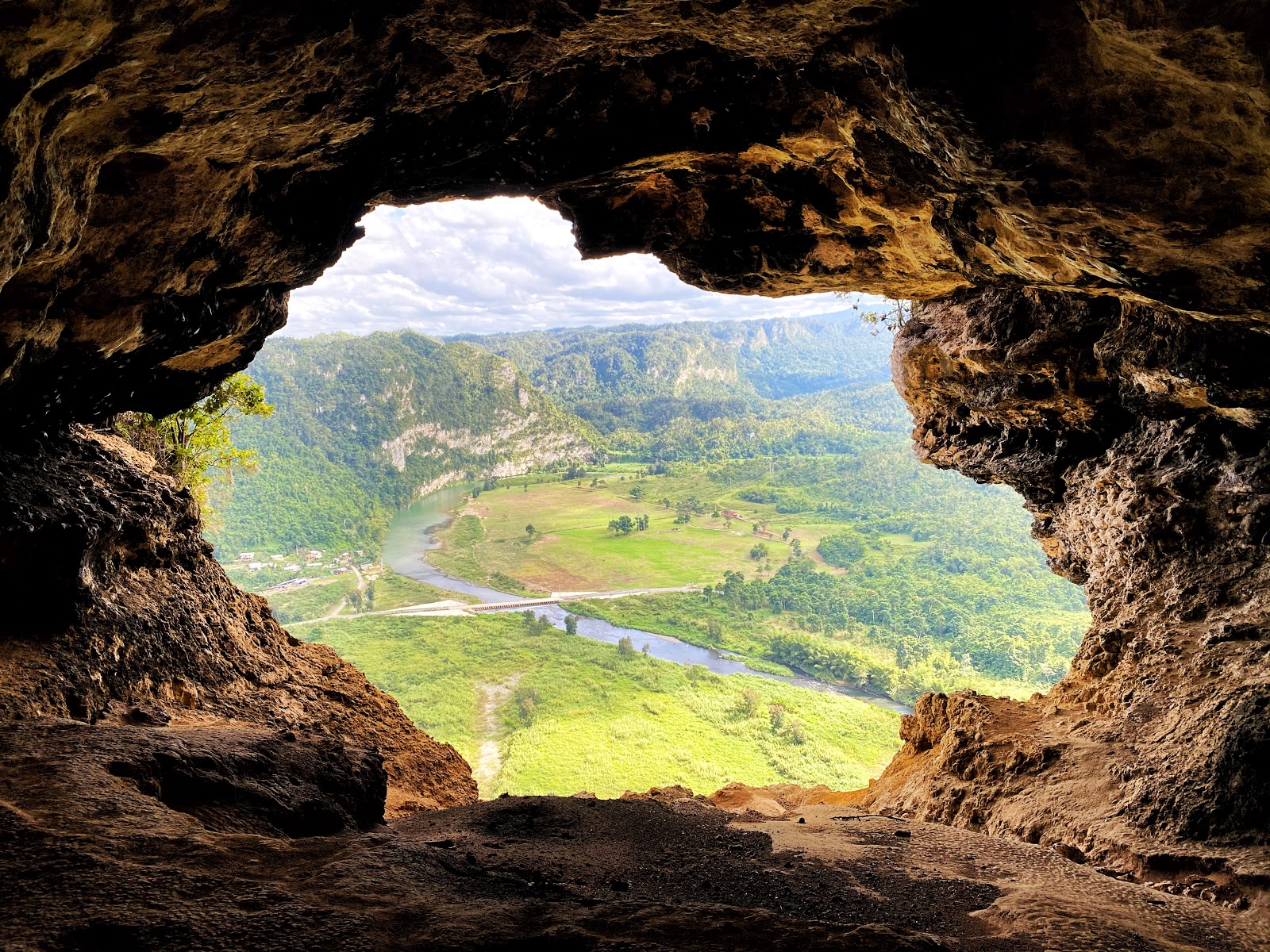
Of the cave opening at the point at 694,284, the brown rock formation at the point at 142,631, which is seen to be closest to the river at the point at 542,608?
the cave opening at the point at 694,284

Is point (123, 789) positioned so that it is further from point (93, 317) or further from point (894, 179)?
point (894, 179)

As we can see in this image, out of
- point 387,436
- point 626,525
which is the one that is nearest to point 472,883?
point 626,525

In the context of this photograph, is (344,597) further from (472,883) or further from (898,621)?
(472,883)

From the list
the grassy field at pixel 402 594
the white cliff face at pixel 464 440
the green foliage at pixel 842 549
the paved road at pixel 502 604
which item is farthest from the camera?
the white cliff face at pixel 464 440

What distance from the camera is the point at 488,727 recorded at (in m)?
54.7

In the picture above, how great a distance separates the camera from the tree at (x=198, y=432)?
618 inches

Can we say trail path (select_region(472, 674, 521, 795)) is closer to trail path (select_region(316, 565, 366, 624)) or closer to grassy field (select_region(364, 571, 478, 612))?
grassy field (select_region(364, 571, 478, 612))

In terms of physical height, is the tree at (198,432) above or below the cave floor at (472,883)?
above

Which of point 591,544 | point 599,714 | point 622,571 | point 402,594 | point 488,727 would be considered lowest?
point 488,727

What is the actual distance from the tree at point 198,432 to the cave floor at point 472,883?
1160 cm

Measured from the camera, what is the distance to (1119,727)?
894 centimetres

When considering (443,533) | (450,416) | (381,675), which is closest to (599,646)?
(381,675)

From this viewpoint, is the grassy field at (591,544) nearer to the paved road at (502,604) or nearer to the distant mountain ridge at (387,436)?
the paved road at (502,604)

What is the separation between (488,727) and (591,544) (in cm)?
5949
